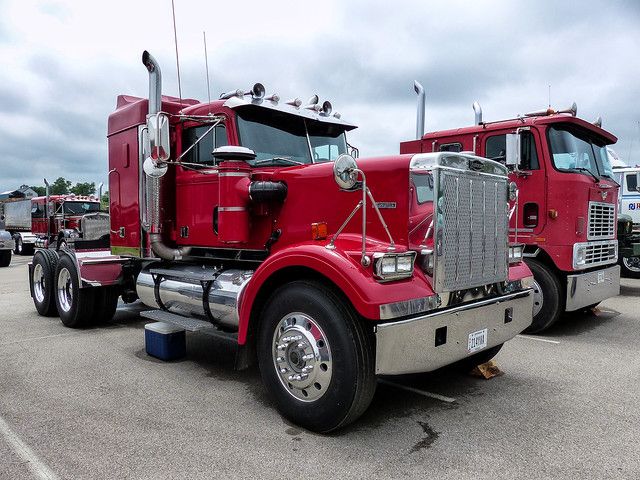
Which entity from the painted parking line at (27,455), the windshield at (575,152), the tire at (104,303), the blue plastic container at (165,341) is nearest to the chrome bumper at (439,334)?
the painted parking line at (27,455)

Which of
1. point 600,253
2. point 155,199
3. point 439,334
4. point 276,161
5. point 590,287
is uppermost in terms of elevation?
point 276,161

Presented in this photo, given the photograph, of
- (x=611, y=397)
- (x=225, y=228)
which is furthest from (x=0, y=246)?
(x=611, y=397)

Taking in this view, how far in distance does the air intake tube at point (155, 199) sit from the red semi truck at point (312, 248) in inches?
0.6

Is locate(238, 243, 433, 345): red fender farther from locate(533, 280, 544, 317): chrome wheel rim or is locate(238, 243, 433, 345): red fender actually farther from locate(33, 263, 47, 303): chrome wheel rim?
locate(33, 263, 47, 303): chrome wheel rim

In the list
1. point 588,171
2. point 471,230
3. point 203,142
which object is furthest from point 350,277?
point 588,171

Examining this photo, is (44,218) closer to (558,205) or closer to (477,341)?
(558,205)

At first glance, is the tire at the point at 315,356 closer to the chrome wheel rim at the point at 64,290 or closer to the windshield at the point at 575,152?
the chrome wheel rim at the point at 64,290

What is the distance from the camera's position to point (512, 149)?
655cm

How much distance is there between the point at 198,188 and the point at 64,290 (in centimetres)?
338

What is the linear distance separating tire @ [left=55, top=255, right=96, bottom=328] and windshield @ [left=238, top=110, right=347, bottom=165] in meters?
3.45

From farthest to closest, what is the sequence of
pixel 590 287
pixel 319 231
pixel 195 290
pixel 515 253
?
1. pixel 590 287
2. pixel 195 290
3. pixel 515 253
4. pixel 319 231

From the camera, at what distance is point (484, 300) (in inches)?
157

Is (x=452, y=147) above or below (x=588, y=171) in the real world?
above

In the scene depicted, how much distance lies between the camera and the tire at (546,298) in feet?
21.3
